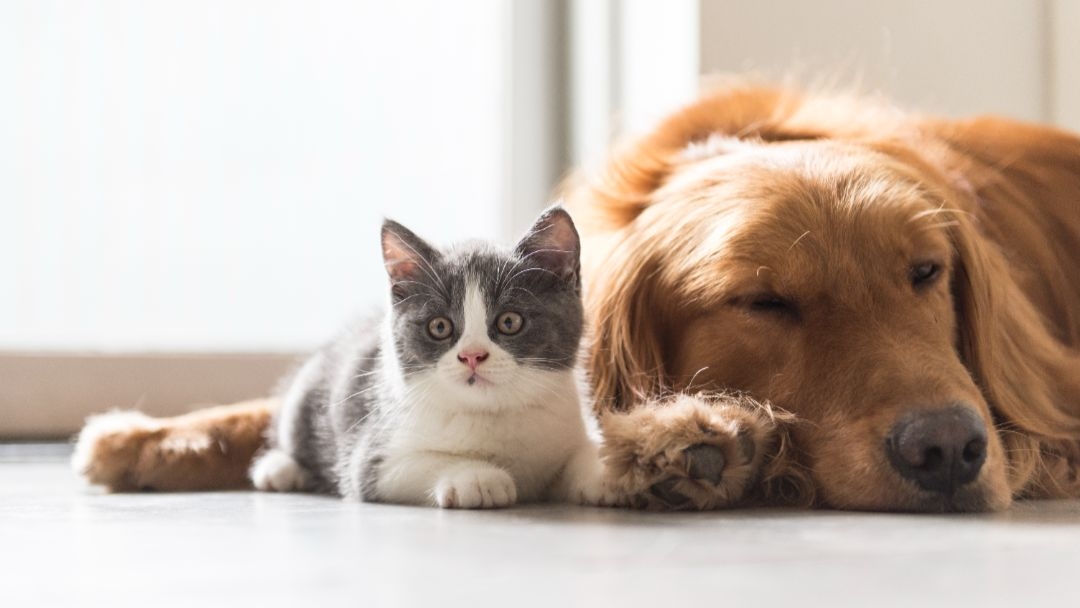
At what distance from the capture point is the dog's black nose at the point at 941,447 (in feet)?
5.32

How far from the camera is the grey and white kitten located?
5.75 feet

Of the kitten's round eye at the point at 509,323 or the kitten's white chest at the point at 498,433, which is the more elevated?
the kitten's round eye at the point at 509,323

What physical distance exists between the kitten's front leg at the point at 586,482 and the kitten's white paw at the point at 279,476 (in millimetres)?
509

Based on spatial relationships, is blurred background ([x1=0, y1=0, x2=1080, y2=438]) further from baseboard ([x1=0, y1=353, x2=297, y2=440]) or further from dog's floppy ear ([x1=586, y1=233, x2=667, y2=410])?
dog's floppy ear ([x1=586, y1=233, x2=667, y2=410])

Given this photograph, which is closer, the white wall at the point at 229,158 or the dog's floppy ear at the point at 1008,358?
the dog's floppy ear at the point at 1008,358

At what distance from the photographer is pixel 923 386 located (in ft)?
5.56

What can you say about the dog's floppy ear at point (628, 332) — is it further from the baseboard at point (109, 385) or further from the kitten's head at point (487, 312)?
the baseboard at point (109, 385)

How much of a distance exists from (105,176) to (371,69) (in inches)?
33.0

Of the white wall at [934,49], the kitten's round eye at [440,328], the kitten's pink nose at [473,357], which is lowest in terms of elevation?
the kitten's pink nose at [473,357]

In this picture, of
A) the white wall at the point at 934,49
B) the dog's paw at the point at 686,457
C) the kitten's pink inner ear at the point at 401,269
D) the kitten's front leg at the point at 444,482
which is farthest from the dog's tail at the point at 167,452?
the white wall at the point at 934,49

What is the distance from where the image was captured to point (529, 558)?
50.4 inches

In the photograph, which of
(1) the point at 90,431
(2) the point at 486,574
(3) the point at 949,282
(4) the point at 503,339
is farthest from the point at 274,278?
(2) the point at 486,574

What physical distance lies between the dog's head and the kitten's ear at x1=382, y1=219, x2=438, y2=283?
17.2 inches

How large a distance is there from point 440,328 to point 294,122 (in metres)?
1.81
